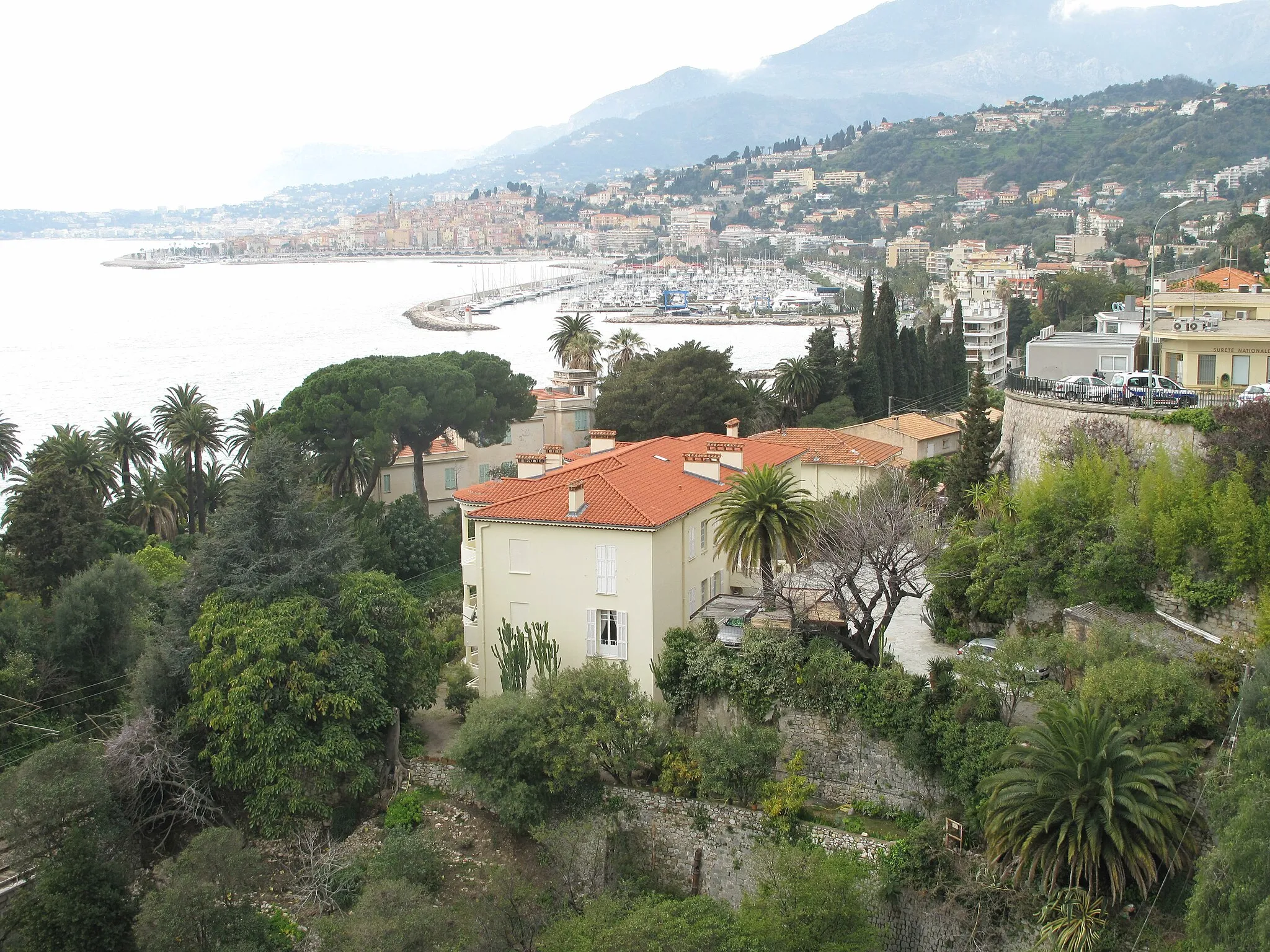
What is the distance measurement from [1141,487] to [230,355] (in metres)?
93.1

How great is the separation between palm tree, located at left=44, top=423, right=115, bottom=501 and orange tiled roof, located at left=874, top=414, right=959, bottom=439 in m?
23.8

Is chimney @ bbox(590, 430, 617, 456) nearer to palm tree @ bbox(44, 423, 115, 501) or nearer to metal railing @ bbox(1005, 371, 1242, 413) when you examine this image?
metal railing @ bbox(1005, 371, 1242, 413)

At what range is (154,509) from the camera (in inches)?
1442

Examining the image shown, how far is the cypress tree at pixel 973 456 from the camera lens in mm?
27828

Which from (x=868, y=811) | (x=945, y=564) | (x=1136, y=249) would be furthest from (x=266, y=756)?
(x=1136, y=249)

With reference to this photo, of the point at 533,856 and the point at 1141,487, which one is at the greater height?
the point at 1141,487

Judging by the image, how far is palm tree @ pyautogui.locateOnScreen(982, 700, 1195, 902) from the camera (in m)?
15.0

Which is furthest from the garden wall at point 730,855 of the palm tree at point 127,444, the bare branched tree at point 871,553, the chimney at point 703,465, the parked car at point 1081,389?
the palm tree at point 127,444

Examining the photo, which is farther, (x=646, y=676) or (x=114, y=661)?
(x=114, y=661)

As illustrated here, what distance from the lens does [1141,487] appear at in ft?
65.8

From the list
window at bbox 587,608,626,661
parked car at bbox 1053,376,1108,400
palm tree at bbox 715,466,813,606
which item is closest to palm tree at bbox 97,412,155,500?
window at bbox 587,608,626,661

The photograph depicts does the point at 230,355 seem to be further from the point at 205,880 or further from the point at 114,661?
the point at 205,880

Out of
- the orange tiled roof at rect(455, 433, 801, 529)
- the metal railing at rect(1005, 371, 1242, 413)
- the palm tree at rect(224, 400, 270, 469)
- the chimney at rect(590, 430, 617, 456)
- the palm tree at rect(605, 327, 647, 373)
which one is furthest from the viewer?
the palm tree at rect(605, 327, 647, 373)

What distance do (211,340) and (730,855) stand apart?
348ft
